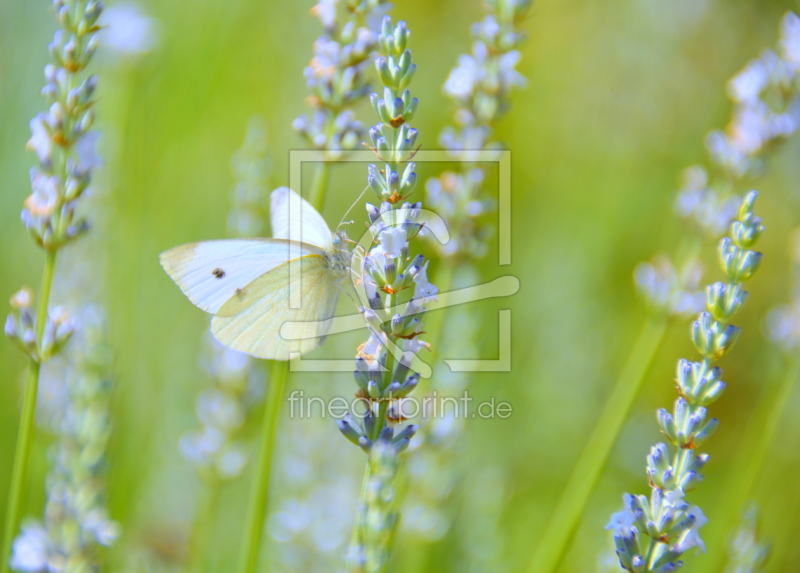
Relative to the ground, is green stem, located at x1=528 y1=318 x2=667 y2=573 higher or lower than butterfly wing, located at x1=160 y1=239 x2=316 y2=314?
lower

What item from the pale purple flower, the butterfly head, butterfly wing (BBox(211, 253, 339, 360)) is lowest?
butterfly wing (BBox(211, 253, 339, 360))

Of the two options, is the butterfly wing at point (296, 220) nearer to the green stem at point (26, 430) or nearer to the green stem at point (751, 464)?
the green stem at point (26, 430)

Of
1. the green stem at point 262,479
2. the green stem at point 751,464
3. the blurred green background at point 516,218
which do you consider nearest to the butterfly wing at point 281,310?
the green stem at point 262,479

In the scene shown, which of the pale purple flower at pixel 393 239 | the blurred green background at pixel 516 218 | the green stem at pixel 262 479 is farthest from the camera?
the blurred green background at pixel 516 218

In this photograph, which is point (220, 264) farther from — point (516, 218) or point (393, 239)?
point (516, 218)

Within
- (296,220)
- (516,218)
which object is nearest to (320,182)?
(296,220)

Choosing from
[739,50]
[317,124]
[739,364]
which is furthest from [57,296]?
[739,50]

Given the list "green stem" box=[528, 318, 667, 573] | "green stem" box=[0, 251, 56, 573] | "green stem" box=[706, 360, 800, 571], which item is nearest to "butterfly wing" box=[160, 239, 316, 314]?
"green stem" box=[0, 251, 56, 573]

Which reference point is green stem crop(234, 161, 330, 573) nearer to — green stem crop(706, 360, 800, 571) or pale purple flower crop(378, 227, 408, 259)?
pale purple flower crop(378, 227, 408, 259)
